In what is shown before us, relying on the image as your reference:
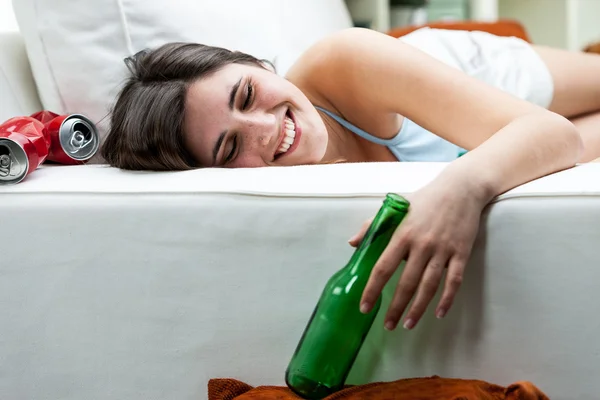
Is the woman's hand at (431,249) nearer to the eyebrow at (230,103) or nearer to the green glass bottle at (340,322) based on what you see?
the green glass bottle at (340,322)

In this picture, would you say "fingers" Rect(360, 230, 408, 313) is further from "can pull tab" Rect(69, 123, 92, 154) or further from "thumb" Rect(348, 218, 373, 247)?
"can pull tab" Rect(69, 123, 92, 154)

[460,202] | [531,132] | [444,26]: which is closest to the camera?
[460,202]

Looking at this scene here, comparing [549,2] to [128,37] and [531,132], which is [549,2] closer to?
[128,37]

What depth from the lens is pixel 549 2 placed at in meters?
3.31

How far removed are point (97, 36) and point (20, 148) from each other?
1.41 feet

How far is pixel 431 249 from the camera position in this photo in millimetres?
664

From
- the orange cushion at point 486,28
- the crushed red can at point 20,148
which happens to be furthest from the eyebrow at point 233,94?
the orange cushion at point 486,28

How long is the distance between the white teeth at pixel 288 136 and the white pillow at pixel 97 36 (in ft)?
1.22

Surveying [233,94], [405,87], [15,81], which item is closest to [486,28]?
[405,87]

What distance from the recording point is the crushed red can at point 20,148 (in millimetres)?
912

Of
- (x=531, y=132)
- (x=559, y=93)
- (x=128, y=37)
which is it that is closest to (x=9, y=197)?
(x=128, y=37)

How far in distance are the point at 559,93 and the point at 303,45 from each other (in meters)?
0.61

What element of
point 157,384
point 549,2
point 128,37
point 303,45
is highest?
point 128,37

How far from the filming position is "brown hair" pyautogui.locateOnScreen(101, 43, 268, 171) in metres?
1.03
